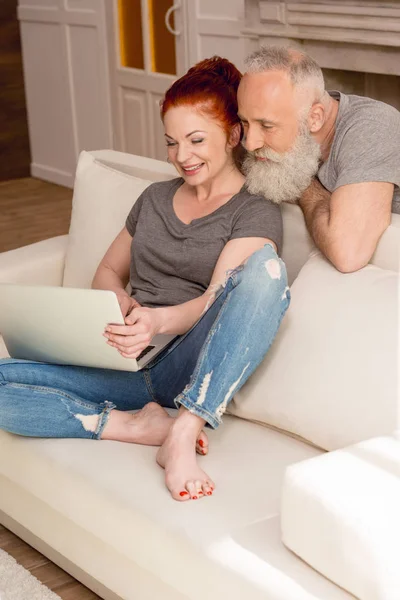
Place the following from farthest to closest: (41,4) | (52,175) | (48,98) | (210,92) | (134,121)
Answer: (52,175) < (48,98) < (41,4) < (134,121) < (210,92)

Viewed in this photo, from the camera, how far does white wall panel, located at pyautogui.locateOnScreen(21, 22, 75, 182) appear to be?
5.88m

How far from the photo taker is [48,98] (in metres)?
6.06

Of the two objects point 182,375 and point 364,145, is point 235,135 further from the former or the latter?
point 182,375

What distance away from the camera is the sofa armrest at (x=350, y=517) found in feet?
4.04


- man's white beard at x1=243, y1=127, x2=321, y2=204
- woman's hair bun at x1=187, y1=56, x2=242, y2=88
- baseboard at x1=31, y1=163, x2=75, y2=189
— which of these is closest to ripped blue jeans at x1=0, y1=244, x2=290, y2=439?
man's white beard at x1=243, y1=127, x2=321, y2=204

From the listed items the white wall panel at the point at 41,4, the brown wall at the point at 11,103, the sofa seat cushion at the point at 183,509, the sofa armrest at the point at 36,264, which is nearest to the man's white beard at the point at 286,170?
the sofa seat cushion at the point at 183,509

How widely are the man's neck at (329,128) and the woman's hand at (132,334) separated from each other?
568 mm

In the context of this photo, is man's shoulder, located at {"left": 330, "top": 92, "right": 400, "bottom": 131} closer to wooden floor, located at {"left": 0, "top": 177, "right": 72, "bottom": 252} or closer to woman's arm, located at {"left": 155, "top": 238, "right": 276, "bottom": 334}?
woman's arm, located at {"left": 155, "top": 238, "right": 276, "bottom": 334}

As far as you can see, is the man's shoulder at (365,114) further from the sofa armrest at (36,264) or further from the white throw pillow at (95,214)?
the sofa armrest at (36,264)

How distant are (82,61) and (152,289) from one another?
3.87 m

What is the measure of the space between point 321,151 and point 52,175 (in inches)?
172

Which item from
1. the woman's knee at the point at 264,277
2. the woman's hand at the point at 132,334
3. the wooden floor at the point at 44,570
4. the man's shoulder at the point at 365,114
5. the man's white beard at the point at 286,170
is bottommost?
the wooden floor at the point at 44,570

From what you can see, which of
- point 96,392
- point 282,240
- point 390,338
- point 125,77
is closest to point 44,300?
point 96,392

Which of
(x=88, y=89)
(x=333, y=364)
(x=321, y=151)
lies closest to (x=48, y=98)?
(x=88, y=89)
